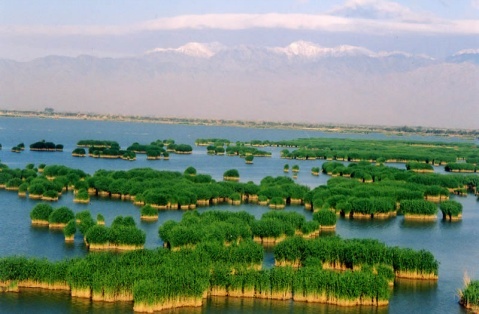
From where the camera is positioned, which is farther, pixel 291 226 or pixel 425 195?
pixel 425 195

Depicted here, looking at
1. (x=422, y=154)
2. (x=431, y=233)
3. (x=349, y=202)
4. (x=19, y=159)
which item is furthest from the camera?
(x=422, y=154)

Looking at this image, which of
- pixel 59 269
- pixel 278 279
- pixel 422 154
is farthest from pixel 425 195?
pixel 422 154

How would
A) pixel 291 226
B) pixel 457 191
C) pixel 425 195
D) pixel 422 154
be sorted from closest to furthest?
A: 1. pixel 291 226
2. pixel 425 195
3. pixel 457 191
4. pixel 422 154

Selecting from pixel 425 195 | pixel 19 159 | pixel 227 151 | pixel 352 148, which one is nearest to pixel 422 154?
pixel 352 148

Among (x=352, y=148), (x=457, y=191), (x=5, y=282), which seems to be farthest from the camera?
(x=352, y=148)

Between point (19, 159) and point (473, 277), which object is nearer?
point (473, 277)

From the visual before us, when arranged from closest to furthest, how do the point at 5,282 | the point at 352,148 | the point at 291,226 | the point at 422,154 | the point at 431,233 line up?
the point at 5,282 < the point at 291,226 < the point at 431,233 < the point at 422,154 < the point at 352,148

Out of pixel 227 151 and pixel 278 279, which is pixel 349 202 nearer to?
pixel 278 279

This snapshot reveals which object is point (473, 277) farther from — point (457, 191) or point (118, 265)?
point (457, 191)

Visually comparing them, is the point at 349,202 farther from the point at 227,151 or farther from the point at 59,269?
the point at 227,151
